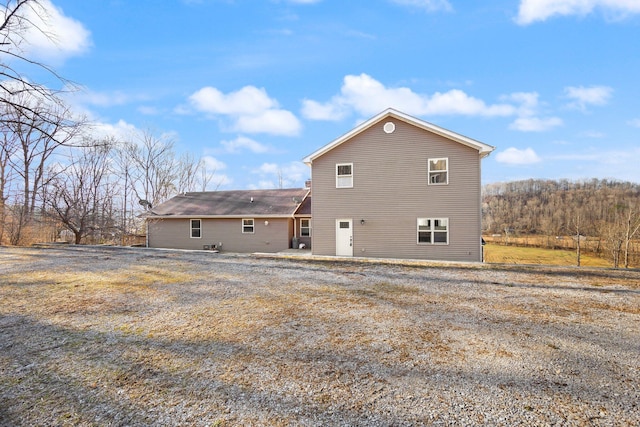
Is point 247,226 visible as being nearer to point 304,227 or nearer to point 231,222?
point 231,222

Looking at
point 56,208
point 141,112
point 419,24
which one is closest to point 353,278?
point 419,24

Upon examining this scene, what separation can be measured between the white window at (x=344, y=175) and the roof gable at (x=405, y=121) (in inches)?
37.6

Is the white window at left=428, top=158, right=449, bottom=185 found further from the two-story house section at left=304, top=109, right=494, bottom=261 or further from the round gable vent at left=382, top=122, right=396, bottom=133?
the round gable vent at left=382, top=122, right=396, bottom=133

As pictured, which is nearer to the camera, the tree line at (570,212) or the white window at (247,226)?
the white window at (247,226)

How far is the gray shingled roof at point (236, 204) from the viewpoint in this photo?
60.6 feet

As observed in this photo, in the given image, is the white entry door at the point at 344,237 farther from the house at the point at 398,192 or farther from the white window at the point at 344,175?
the white window at the point at 344,175

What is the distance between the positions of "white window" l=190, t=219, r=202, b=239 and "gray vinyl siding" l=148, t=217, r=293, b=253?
0.20 meters

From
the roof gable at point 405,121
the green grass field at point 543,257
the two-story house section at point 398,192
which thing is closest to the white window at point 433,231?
the two-story house section at point 398,192

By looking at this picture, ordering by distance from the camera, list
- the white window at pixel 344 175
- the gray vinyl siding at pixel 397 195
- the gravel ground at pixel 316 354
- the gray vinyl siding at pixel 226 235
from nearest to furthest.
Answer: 1. the gravel ground at pixel 316 354
2. the gray vinyl siding at pixel 397 195
3. the white window at pixel 344 175
4. the gray vinyl siding at pixel 226 235

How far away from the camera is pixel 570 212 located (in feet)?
118

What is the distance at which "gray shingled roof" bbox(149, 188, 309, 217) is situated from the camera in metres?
18.5

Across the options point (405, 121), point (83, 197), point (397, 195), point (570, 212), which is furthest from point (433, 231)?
point (570, 212)

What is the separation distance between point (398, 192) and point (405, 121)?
296 cm

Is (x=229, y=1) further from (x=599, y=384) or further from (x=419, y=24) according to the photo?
(x=599, y=384)
